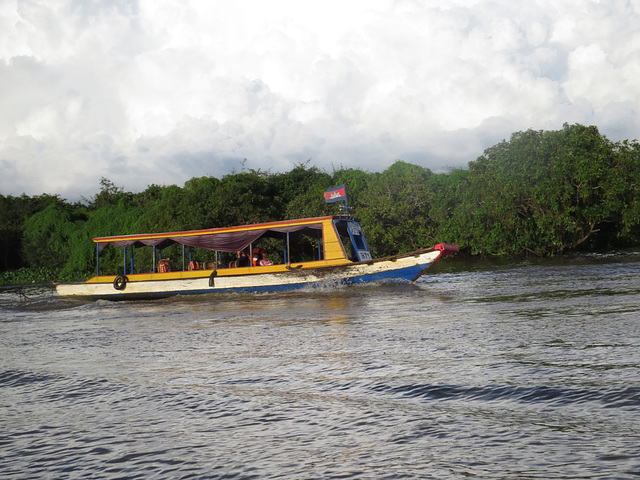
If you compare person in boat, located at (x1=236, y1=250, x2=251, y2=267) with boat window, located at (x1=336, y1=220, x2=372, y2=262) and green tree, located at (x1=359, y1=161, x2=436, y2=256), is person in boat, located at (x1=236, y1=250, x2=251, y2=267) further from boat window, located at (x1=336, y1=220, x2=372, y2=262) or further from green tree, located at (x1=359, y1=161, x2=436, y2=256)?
green tree, located at (x1=359, y1=161, x2=436, y2=256)

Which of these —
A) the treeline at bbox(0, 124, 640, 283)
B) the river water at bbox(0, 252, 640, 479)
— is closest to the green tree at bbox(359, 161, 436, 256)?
the treeline at bbox(0, 124, 640, 283)

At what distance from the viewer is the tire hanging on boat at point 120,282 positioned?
20672 millimetres

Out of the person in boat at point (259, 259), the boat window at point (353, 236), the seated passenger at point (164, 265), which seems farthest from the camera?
the seated passenger at point (164, 265)

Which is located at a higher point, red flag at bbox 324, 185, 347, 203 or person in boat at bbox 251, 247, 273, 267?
red flag at bbox 324, 185, 347, 203

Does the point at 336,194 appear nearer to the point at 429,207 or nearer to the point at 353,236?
the point at 353,236

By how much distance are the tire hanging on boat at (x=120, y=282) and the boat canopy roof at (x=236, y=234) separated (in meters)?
1.29

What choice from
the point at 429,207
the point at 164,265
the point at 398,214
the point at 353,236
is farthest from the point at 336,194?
the point at 429,207

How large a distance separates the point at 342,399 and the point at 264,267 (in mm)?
14381

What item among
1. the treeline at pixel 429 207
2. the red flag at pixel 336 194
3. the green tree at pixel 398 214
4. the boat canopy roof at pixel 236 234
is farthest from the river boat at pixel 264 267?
the green tree at pixel 398 214

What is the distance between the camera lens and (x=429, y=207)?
38.7 m

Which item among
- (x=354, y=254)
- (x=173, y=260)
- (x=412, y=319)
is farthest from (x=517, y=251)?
(x=412, y=319)

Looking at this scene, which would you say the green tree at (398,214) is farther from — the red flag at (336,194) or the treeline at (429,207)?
the red flag at (336,194)

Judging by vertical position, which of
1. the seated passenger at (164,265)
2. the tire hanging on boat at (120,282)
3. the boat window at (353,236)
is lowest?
the tire hanging on boat at (120,282)

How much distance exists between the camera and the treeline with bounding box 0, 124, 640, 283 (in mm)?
31594
